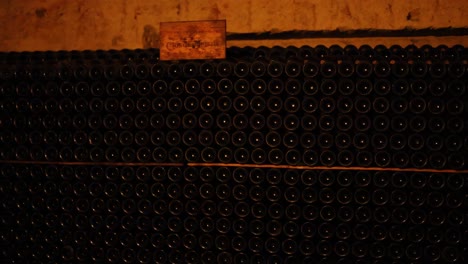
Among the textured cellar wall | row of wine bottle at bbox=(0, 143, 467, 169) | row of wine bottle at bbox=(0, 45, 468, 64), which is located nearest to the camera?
row of wine bottle at bbox=(0, 143, 467, 169)

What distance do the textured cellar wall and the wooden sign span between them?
0.73 meters

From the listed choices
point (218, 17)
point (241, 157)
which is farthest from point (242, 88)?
point (218, 17)

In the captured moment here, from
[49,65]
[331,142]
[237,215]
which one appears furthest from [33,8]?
[331,142]

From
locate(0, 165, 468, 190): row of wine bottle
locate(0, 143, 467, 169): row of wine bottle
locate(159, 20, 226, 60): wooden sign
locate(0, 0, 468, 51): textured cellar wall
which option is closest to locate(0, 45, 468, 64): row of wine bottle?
locate(159, 20, 226, 60): wooden sign

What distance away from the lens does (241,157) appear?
294 cm

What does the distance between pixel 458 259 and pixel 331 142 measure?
116 centimetres

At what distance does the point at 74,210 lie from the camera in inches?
126

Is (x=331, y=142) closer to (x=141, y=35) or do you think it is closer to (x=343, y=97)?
(x=343, y=97)

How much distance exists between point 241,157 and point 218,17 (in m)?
1.49

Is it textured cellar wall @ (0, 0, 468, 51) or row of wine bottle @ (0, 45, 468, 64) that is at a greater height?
textured cellar wall @ (0, 0, 468, 51)

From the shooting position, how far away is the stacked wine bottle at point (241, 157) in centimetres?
282

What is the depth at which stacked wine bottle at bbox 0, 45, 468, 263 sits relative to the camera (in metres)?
2.82

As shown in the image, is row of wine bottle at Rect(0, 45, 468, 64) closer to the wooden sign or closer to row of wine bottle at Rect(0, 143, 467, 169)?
the wooden sign

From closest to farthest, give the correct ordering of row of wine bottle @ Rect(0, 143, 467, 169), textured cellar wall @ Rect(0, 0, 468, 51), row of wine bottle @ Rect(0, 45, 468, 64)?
row of wine bottle @ Rect(0, 143, 467, 169) → row of wine bottle @ Rect(0, 45, 468, 64) → textured cellar wall @ Rect(0, 0, 468, 51)
